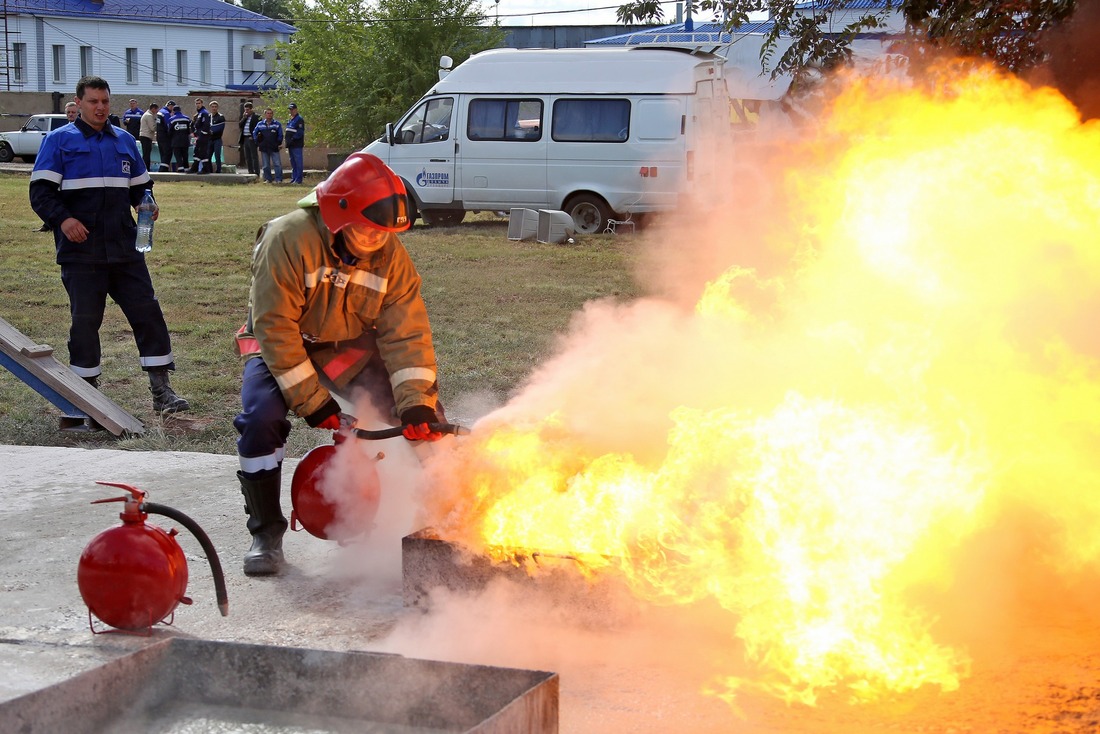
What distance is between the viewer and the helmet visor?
178 inches

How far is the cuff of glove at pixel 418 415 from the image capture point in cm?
473

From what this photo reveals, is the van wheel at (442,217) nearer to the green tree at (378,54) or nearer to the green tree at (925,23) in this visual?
the green tree at (925,23)

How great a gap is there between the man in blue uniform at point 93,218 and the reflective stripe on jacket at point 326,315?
3.08 meters

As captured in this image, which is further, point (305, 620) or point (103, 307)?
point (103, 307)

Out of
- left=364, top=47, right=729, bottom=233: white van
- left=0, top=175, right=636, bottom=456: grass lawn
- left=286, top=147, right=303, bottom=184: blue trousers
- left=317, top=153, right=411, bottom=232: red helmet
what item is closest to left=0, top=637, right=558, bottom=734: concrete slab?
left=317, top=153, right=411, bottom=232: red helmet

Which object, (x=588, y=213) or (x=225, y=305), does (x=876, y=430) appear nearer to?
(x=225, y=305)

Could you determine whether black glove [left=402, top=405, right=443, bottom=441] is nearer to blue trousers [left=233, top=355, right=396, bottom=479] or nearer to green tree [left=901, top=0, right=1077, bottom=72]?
blue trousers [left=233, top=355, right=396, bottom=479]

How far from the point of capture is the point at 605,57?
1808 centimetres

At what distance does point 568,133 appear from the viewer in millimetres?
18562

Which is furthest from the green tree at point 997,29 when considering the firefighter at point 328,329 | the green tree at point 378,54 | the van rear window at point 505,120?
the green tree at point 378,54

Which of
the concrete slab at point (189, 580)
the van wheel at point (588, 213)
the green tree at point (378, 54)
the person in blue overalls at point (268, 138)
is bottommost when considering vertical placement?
the concrete slab at point (189, 580)

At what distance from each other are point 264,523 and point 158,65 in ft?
205

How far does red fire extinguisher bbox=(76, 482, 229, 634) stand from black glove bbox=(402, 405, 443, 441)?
1003 mm

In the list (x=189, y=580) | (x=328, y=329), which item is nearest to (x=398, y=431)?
(x=328, y=329)
